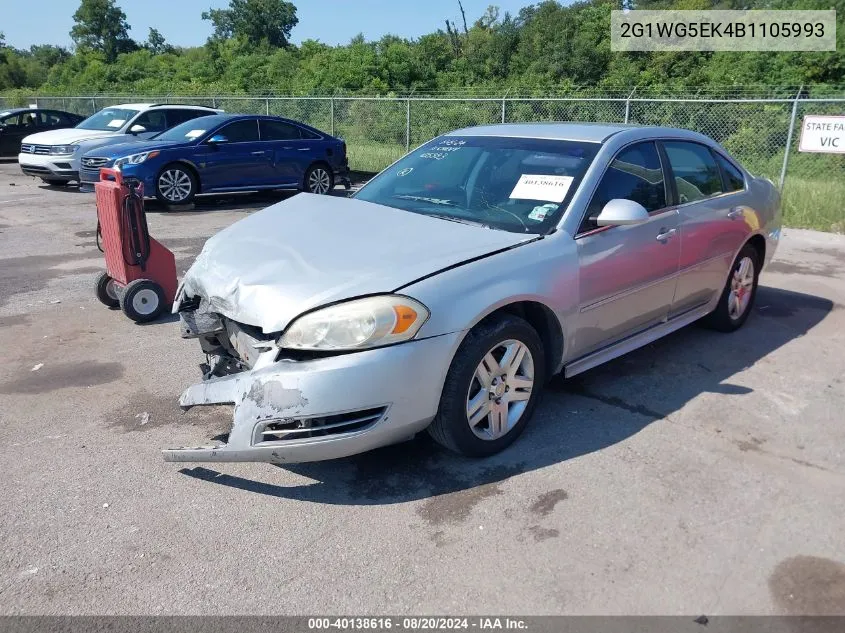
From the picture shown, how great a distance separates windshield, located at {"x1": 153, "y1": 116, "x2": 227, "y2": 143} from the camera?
1223 cm

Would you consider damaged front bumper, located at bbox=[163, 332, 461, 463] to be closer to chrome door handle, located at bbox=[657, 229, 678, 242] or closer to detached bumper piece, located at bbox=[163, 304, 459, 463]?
detached bumper piece, located at bbox=[163, 304, 459, 463]

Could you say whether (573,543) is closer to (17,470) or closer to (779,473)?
(779,473)

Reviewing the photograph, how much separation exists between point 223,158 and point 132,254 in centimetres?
699

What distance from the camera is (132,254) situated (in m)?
5.80

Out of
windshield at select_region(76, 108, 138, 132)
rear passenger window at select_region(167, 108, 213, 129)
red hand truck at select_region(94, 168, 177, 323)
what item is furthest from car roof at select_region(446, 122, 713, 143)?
windshield at select_region(76, 108, 138, 132)

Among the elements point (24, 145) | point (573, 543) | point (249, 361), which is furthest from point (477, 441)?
point (24, 145)

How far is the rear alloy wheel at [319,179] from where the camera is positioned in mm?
13477

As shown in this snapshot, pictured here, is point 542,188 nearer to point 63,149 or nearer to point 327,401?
point 327,401

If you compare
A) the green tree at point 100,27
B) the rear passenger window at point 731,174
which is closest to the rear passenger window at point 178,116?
the rear passenger window at point 731,174

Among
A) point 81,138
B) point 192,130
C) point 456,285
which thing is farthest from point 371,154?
point 456,285

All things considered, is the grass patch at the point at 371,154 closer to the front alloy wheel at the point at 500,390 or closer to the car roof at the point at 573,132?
the car roof at the point at 573,132

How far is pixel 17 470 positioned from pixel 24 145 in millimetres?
13681

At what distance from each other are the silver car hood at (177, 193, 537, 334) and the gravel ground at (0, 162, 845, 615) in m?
0.88

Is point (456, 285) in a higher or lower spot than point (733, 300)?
higher
